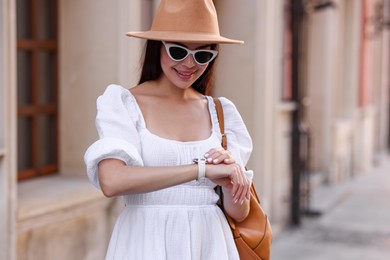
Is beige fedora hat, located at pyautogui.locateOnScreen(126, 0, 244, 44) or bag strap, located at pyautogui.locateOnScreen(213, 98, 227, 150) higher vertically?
beige fedora hat, located at pyautogui.locateOnScreen(126, 0, 244, 44)

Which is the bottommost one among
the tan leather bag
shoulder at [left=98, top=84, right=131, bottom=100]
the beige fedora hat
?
the tan leather bag

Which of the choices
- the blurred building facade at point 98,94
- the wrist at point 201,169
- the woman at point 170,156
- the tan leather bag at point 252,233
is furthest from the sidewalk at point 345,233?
the wrist at point 201,169

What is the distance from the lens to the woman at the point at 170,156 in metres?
2.33

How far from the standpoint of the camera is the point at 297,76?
8.55 metres

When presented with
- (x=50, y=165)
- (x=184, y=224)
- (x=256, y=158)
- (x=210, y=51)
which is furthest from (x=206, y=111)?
(x=256, y=158)

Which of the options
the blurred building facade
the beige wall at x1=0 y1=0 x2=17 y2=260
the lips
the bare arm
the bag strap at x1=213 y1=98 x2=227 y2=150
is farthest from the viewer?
the blurred building facade

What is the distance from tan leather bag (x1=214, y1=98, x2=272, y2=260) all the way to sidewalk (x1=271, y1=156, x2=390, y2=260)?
14.7 feet

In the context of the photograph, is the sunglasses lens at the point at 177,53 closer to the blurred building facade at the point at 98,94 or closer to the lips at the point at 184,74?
the lips at the point at 184,74

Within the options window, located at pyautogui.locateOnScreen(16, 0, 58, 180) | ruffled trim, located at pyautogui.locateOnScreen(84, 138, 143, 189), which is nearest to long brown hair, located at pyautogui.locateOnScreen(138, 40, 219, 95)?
ruffled trim, located at pyautogui.locateOnScreen(84, 138, 143, 189)

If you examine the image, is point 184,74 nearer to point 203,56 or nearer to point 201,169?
point 203,56

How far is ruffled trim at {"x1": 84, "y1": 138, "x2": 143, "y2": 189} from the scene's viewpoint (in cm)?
230

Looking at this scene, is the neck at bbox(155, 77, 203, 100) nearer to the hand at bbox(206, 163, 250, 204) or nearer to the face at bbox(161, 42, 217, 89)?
the face at bbox(161, 42, 217, 89)

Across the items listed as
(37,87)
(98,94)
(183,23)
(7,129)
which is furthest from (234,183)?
(37,87)

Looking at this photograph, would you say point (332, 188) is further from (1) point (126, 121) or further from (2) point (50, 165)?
(1) point (126, 121)
